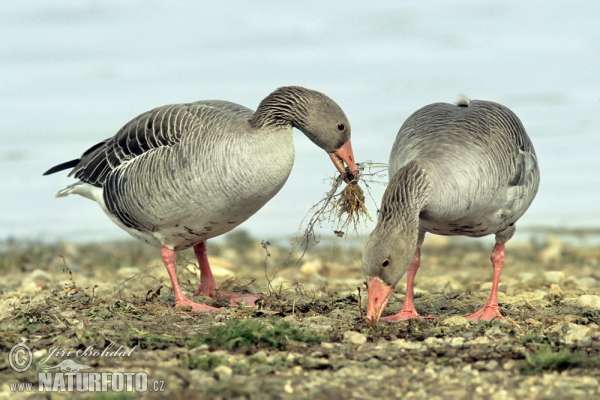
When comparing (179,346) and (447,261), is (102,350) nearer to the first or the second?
(179,346)

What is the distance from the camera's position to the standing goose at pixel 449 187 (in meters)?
6.86

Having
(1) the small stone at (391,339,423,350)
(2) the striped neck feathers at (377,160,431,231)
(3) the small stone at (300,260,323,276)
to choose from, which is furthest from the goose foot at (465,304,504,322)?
(3) the small stone at (300,260,323,276)

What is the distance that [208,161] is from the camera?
820 centimetres

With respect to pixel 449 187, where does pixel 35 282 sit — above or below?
below

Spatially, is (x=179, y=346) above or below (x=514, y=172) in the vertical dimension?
below

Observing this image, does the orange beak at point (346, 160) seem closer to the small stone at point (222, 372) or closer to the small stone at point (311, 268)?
the small stone at point (222, 372)

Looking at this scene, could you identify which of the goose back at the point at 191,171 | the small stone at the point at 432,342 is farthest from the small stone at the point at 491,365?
the goose back at the point at 191,171

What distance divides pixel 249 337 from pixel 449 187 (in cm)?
220

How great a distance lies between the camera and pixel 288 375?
565cm

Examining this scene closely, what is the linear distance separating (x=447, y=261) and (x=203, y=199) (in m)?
6.56

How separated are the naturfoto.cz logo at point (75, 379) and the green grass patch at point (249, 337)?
67 centimetres

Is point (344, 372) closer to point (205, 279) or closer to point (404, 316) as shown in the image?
point (404, 316)

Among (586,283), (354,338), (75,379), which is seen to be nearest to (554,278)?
(586,283)

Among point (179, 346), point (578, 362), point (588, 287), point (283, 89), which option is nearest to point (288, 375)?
point (179, 346)
